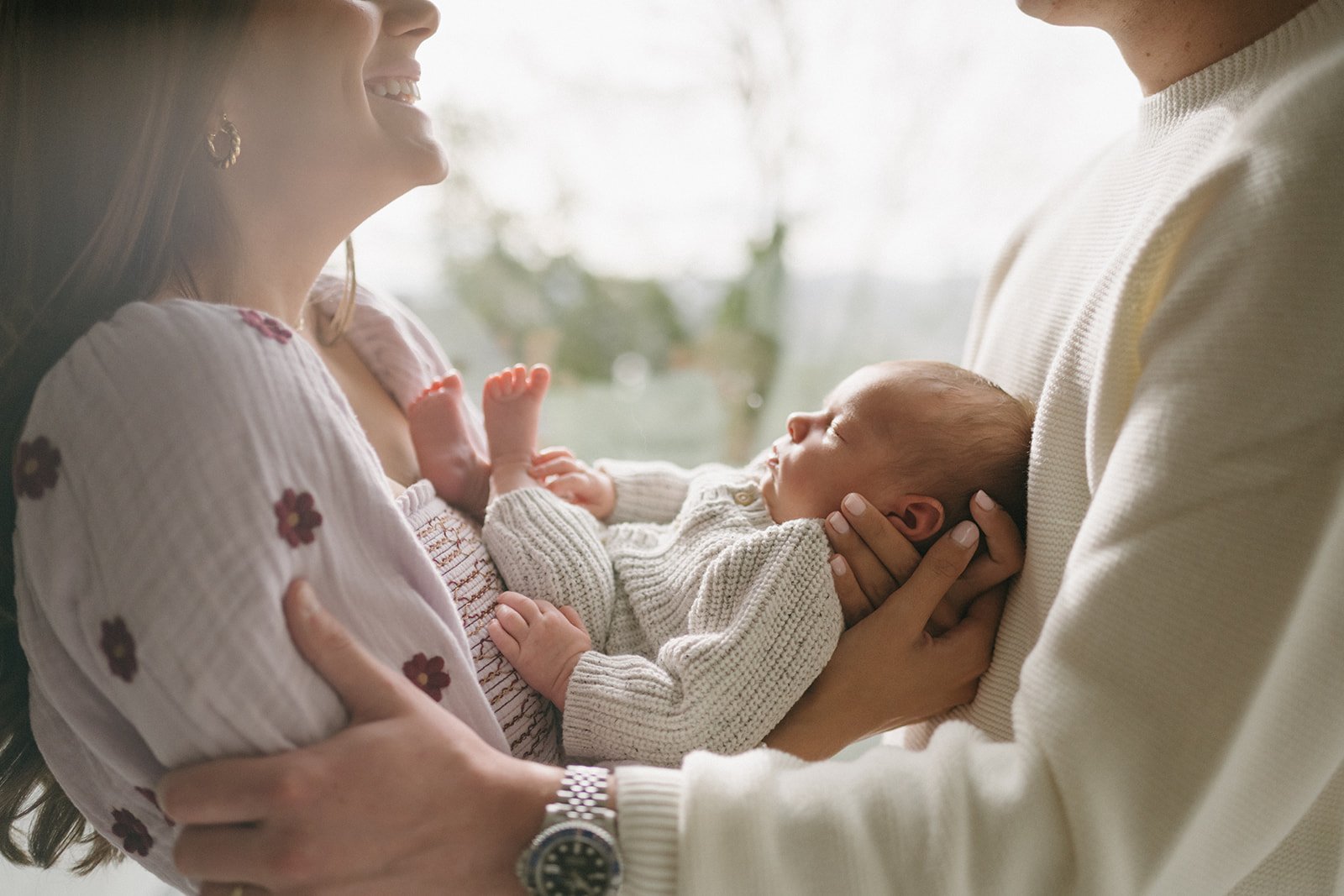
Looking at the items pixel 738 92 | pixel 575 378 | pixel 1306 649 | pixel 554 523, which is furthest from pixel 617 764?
pixel 738 92

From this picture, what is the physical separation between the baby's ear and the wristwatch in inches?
19.1

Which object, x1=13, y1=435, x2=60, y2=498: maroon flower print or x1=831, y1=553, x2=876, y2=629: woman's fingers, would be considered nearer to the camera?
x1=13, y1=435, x2=60, y2=498: maroon flower print

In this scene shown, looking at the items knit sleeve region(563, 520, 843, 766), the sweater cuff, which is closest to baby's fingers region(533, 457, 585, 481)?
knit sleeve region(563, 520, 843, 766)

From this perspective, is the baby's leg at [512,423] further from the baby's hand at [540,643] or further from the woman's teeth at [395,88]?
the woman's teeth at [395,88]

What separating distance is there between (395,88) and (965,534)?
2.87ft

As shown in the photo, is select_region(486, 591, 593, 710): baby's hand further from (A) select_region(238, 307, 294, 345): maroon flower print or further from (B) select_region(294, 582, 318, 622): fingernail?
(A) select_region(238, 307, 294, 345): maroon flower print

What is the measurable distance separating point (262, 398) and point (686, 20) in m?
1.19

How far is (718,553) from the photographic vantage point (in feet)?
3.72

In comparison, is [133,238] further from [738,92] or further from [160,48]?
[738,92]

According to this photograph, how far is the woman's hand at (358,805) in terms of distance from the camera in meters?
0.76

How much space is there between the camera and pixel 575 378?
1.89 metres

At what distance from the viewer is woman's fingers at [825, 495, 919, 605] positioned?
106 centimetres

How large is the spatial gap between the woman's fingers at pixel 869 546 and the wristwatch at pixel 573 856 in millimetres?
411

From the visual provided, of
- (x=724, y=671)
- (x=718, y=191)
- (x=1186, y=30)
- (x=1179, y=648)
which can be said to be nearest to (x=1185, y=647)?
(x=1179, y=648)
